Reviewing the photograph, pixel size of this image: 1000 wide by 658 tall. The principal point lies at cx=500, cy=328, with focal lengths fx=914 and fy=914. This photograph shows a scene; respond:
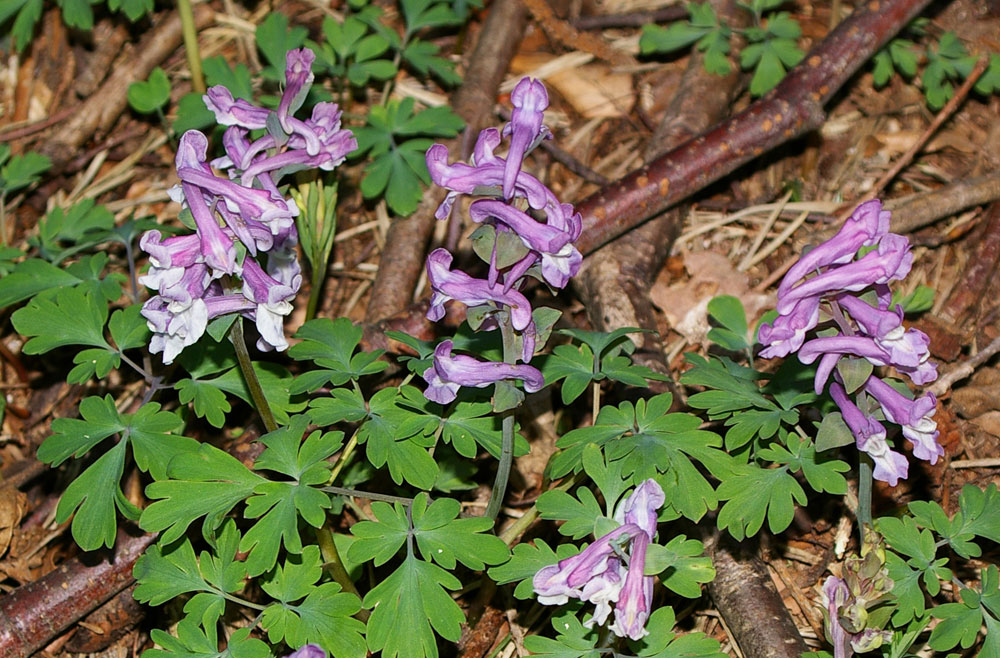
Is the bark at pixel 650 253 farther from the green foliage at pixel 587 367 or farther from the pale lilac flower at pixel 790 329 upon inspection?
the pale lilac flower at pixel 790 329

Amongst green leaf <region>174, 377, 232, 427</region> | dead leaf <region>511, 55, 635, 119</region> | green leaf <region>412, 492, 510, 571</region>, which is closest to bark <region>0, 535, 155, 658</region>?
green leaf <region>174, 377, 232, 427</region>

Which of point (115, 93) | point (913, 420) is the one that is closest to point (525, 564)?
point (913, 420)

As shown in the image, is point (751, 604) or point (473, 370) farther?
point (751, 604)

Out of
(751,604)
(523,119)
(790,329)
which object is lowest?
(751,604)

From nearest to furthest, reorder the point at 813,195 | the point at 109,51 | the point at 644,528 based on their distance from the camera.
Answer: the point at 644,528 < the point at 813,195 < the point at 109,51

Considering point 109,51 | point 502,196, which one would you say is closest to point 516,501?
point 502,196

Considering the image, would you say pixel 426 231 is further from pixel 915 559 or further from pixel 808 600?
pixel 915 559

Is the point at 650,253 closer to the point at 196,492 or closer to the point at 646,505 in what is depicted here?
the point at 646,505
